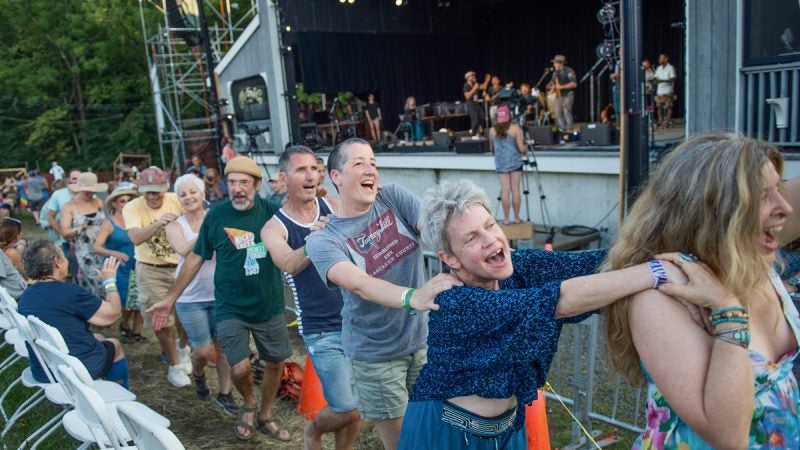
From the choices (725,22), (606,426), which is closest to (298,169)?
(606,426)

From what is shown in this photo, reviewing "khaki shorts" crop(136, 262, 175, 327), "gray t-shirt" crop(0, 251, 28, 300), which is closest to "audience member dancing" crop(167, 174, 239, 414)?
"khaki shorts" crop(136, 262, 175, 327)

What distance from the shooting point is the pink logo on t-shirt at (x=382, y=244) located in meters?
2.77

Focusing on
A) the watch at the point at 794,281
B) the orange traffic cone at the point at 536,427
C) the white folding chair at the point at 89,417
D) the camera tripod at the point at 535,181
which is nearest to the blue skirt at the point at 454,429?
the orange traffic cone at the point at 536,427

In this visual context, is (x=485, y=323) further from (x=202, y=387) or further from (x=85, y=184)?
(x=85, y=184)

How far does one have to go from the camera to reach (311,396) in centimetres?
446

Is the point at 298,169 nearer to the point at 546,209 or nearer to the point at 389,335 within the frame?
the point at 389,335

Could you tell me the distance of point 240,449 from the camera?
13.6 ft

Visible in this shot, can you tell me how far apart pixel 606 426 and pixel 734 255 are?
2822 millimetres

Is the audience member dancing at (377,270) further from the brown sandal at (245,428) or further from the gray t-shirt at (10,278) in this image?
the gray t-shirt at (10,278)

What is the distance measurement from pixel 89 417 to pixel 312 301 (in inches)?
47.2

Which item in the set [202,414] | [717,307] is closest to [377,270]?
[717,307]

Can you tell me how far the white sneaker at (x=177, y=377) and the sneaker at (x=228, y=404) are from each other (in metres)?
0.76

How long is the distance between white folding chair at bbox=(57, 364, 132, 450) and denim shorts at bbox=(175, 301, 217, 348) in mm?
1173

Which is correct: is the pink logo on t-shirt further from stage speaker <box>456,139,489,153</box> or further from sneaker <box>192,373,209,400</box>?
stage speaker <box>456,139,489,153</box>
